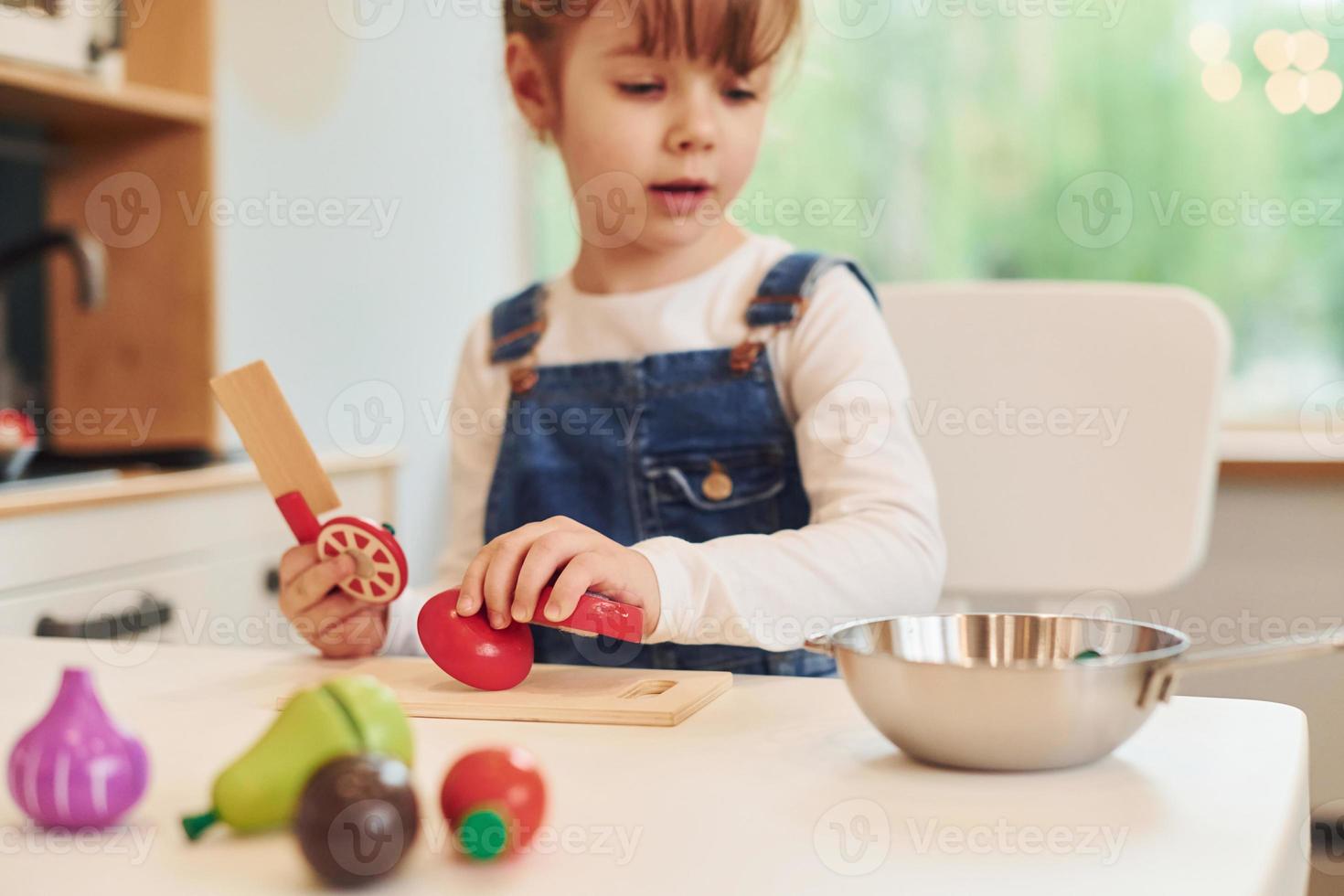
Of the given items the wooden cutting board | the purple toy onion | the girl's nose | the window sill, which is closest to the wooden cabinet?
the girl's nose

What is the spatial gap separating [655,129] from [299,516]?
0.49 meters

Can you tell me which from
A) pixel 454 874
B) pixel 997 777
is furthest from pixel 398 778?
pixel 997 777

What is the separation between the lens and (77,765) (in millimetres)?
487

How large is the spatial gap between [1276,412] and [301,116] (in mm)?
1660

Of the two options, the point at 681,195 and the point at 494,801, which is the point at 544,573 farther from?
the point at 681,195

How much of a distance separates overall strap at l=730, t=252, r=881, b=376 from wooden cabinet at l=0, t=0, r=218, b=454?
0.97m

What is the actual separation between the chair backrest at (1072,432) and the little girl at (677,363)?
162 millimetres

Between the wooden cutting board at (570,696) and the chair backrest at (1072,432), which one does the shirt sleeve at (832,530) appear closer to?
the wooden cutting board at (570,696)

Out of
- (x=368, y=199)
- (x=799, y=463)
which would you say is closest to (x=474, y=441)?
(x=799, y=463)

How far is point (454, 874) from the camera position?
1.45ft

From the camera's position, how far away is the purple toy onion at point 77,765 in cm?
49

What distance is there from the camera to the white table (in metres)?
0.44

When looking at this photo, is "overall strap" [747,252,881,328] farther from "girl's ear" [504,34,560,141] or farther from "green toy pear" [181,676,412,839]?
"green toy pear" [181,676,412,839]

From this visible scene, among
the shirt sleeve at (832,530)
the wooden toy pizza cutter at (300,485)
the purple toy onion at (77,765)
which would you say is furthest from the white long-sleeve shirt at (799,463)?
the purple toy onion at (77,765)
